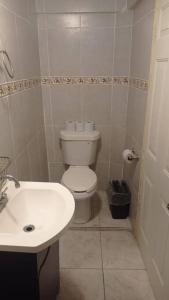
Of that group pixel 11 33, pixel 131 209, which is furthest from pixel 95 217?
pixel 11 33

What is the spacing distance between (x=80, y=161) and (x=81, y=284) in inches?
43.5

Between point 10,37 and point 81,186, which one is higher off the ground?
point 10,37

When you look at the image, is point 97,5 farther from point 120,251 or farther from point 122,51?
point 120,251

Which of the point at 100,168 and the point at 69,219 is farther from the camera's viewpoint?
the point at 100,168

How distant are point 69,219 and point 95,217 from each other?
56.0 inches

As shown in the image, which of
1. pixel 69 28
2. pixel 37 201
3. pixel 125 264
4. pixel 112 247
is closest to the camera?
pixel 37 201

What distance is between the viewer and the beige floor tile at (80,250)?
1769mm

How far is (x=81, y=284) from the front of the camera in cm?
Answer: 161

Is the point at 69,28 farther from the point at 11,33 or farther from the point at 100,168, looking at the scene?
the point at 100,168

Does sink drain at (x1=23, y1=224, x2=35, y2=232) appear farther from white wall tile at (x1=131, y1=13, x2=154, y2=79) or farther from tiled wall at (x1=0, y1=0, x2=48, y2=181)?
white wall tile at (x1=131, y1=13, x2=154, y2=79)

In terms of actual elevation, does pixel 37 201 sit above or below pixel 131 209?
above

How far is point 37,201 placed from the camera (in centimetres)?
122

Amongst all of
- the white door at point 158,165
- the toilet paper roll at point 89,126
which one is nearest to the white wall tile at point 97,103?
the toilet paper roll at point 89,126

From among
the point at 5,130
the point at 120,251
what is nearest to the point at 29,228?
the point at 5,130
